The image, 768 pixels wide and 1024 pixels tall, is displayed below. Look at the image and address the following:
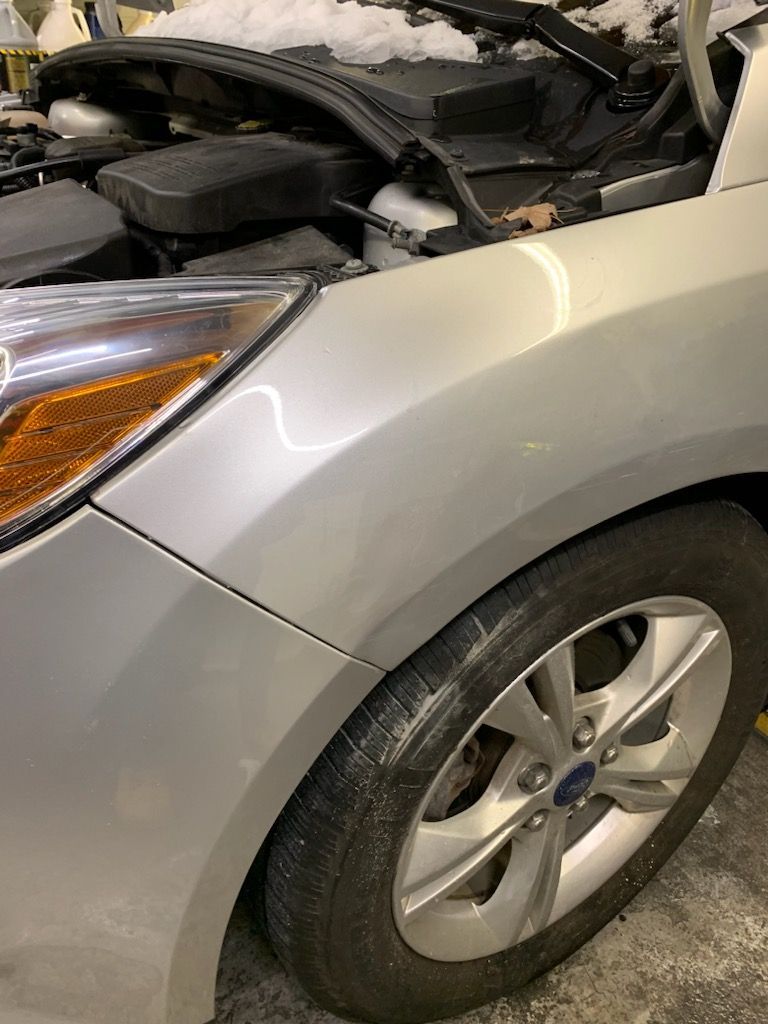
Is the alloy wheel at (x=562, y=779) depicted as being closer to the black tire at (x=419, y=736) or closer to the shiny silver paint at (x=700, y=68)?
the black tire at (x=419, y=736)

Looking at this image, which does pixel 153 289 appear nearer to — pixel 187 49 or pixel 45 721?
pixel 45 721

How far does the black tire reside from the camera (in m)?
0.84

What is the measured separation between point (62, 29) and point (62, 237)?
324cm

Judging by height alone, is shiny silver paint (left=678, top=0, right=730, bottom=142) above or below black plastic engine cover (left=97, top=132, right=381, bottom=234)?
above

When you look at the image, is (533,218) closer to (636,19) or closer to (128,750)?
(128,750)

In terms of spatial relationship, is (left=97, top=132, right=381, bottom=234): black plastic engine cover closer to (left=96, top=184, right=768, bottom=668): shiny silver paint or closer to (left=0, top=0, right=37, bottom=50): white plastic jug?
(left=96, top=184, right=768, bottom=668): shiny silver paint

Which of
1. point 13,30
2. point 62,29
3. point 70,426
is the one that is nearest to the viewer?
point 70,426

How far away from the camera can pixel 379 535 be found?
713mm

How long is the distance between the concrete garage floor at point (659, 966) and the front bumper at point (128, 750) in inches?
19.4

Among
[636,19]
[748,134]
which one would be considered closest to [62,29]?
[636,19]

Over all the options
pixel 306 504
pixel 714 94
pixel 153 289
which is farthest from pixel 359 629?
pixel 714 94

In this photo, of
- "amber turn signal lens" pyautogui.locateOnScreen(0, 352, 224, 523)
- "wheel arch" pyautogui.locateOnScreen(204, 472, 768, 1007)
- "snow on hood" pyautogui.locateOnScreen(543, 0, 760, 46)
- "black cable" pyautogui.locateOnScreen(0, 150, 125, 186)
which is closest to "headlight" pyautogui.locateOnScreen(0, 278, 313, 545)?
"amber turn signal lens" pyautogui.locateOnScreen(0, 352, 224, 523)

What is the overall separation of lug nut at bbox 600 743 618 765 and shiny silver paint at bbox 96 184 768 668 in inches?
16.0

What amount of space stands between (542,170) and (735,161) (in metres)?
0.29
